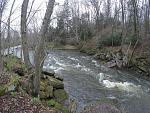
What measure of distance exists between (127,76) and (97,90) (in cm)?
612

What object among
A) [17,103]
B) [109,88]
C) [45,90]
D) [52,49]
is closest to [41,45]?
[17,103]

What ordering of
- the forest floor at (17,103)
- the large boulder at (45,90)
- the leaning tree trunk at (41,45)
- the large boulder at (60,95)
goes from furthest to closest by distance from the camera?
1. the large boulder at (60,95)
2. the large boulder at (45,90)
3. the leaning tree trunk at (41,45)
4. the forest floor at (17,103)

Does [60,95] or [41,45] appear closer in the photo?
[41,45]

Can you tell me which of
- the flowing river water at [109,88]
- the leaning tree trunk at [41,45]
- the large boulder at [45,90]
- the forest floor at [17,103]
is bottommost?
the flowing river water at [109,88]

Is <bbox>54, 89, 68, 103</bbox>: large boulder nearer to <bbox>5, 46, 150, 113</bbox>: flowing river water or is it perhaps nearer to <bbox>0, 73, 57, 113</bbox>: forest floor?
<bbox>5, 46, 150, 113</bbox>: flowing river water

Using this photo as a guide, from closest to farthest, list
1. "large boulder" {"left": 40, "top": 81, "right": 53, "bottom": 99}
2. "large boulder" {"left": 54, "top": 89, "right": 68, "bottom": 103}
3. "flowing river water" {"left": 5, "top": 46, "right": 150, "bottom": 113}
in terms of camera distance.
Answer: "large boulder" {"left": 40, "top": 81, "right": 53, "bottom": 99}
"large boulder" {"left": 54, "top": 89, "right": 68, "bottom": 103}
"flowing river water" {"left": 5, "top": 46, "right": 150, "bottom": 113}

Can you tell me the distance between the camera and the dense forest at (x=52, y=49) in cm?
895

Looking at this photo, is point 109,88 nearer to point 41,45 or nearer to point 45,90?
point 45,90

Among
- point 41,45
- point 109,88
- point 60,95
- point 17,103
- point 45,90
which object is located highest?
point 41,45

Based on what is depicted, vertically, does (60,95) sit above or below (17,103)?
below

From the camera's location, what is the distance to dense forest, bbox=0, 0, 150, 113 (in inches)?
352

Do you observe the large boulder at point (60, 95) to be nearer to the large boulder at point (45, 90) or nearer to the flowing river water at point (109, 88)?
the large boulder at point (45, 90)

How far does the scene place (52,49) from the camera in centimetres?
2772

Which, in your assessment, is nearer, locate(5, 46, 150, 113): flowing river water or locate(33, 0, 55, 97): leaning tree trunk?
A: locate(33, 0, 55, 97): leaning tree trunk
